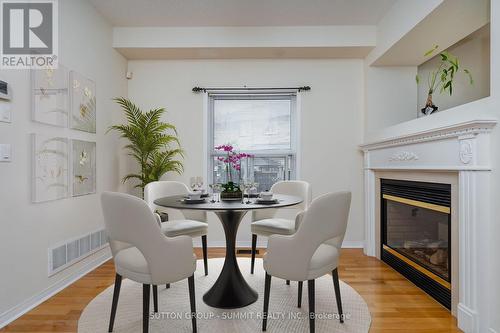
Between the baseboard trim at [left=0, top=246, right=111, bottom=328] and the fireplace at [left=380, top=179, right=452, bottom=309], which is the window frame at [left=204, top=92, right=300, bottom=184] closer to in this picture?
the fireplace at [left=380, top=179, right=452, bottom=309]

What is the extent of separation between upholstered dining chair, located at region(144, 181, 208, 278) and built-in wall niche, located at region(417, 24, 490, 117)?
2777 mm

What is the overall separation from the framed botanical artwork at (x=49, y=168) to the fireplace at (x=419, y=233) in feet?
10.9

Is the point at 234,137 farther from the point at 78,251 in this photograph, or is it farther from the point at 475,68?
the point at 475,68

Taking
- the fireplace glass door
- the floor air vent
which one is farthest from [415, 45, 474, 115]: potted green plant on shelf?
the floor air vent

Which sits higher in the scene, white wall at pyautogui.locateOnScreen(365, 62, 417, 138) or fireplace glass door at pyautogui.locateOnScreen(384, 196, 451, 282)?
white wall at pyautogui.locateOnScreen(365, 62, 417, 138)

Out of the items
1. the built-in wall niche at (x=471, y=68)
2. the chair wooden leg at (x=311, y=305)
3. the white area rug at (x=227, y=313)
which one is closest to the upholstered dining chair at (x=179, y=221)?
the white area rug at (x=227, y=313)

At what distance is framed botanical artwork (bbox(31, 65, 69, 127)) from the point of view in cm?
233

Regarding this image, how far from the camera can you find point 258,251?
3668mm

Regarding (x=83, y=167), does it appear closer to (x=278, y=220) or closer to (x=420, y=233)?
(x=278, y=220)

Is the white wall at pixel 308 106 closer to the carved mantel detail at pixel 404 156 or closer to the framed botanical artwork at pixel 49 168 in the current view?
the carved mantel detail at pixel 404 156

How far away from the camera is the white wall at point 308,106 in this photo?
12.9 feet

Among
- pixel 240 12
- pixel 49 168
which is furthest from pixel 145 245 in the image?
pixel 240 12

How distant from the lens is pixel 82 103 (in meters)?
2.94

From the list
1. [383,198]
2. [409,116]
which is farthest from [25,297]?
[409,116]
